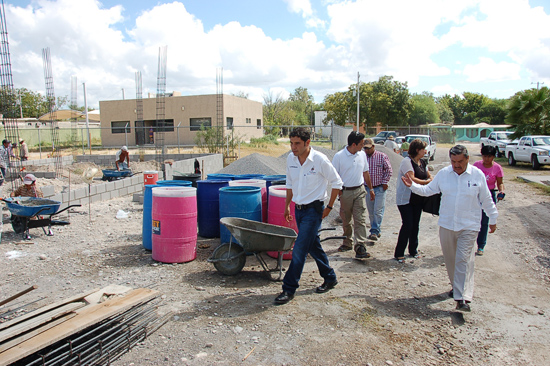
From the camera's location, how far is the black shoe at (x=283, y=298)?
4488 millimetres

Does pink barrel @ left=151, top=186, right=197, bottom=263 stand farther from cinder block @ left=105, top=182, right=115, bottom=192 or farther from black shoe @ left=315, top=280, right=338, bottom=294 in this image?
cinder block @ left=105, top=182, right=115, bottom=192

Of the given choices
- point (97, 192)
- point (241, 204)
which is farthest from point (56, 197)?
point (241, 204)

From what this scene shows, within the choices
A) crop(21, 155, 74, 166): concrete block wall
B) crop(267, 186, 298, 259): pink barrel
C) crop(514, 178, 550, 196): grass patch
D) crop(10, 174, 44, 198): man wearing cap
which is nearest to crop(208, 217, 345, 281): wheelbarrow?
crop(267, 186, 298, 259): pink barrel

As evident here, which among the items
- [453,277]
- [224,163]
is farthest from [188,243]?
[224,163]

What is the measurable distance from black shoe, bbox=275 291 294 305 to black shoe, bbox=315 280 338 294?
44 cm

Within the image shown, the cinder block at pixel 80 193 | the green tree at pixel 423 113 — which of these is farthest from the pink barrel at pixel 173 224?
the green tree at pixel 423 113

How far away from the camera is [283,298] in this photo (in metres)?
4.50

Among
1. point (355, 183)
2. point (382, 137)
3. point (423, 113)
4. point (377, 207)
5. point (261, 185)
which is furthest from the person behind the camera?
point (423, 113)

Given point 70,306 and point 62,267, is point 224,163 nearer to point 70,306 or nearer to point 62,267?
point 62,267

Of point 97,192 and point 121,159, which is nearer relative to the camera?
point 97,192

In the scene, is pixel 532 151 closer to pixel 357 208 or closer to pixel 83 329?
pixel 357 208

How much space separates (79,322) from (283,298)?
2147 millimetres

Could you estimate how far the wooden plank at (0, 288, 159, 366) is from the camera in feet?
9.07

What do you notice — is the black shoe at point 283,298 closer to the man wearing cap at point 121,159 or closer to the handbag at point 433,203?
the handbag at point 433,203
